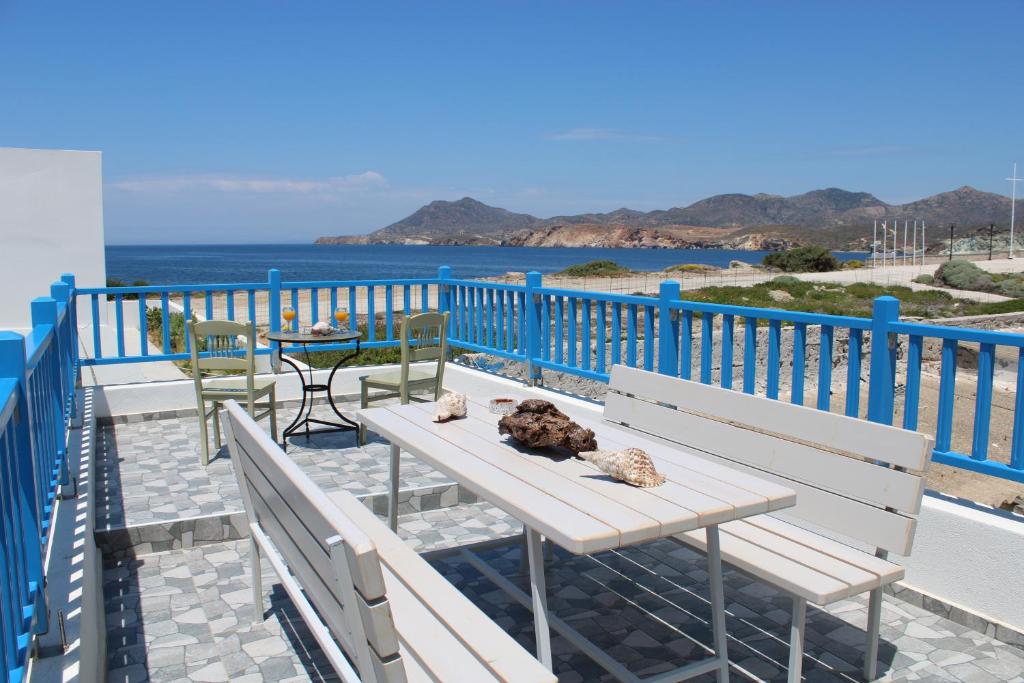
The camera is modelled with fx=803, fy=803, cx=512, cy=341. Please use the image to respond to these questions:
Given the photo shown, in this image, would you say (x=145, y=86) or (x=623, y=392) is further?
(x=145, y=86)

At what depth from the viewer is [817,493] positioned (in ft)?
10.6

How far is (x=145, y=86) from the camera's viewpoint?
60844 millimetres

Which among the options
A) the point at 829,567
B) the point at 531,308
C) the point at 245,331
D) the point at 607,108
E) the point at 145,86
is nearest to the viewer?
the point at 829,567

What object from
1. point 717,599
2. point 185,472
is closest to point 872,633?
point 717,599

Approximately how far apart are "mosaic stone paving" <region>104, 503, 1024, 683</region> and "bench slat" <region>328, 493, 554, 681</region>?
2.02 ft

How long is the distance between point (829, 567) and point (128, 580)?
322 cm

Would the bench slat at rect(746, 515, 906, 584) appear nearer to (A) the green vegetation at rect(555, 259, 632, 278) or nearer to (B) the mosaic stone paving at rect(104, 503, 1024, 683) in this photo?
(B) the mosaic stone paving at rect(104, 503, 1024, 683)

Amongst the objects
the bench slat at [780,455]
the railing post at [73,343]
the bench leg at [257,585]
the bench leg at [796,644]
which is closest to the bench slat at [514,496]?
the bench leg at [257,585]

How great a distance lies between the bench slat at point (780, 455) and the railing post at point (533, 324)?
104 inches

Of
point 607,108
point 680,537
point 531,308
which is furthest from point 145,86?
point 680,537

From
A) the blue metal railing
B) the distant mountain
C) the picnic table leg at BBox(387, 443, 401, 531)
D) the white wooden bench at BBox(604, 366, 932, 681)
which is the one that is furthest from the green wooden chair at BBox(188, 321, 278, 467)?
the distant mountain

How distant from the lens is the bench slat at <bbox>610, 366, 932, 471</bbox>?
9.57ft

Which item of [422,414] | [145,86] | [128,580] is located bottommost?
[128,580]

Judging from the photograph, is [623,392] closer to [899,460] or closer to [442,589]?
[899,460]
